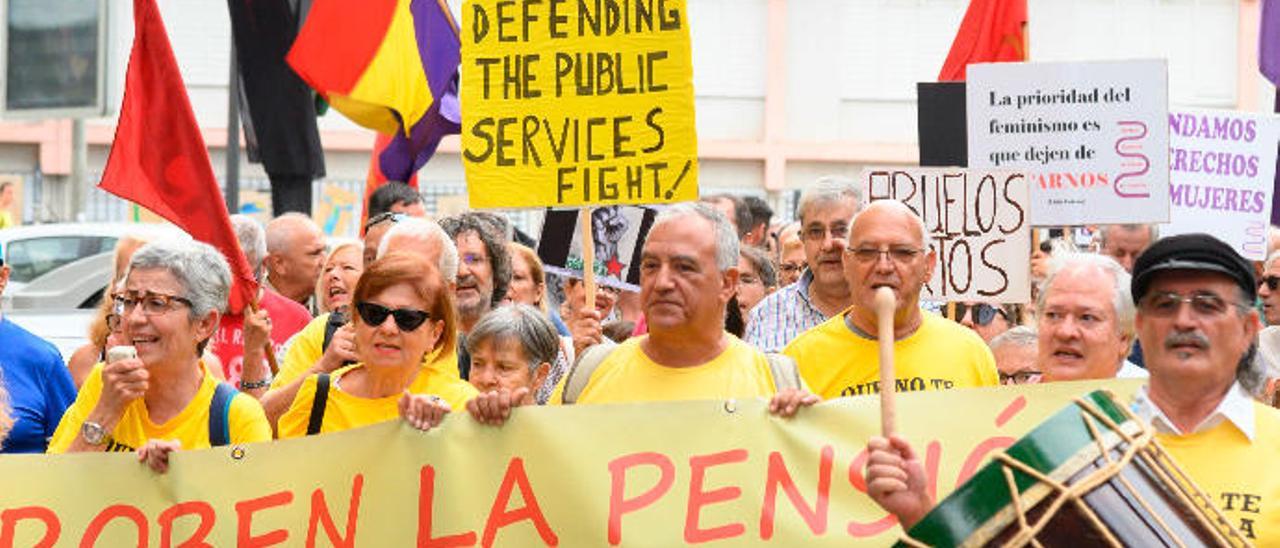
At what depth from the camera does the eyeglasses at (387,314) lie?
20.1ft

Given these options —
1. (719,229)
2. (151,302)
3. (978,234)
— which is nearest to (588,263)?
(719,229)

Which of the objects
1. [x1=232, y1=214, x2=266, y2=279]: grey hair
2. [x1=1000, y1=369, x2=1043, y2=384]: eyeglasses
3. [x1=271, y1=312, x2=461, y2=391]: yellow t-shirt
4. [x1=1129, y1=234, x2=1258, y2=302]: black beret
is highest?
[x1=232, y1=214, x2=266, y2=279]: grey hair

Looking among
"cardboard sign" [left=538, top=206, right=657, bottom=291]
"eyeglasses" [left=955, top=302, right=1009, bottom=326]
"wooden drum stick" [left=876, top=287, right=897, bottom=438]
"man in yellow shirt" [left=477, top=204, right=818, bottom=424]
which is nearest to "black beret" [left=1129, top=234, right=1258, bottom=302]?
"wooden drum stick" [left=876, top=287, right=897, bottom=438]

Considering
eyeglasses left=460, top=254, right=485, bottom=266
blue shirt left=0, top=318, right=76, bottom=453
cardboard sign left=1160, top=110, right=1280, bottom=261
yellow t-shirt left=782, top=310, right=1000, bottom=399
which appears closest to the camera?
yellow t-shirt left=782, top=310, right=1000, bottom=399

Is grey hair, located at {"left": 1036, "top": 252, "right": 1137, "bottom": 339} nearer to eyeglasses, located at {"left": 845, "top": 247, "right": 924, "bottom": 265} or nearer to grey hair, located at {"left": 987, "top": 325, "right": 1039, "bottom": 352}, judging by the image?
eyeglasses, located at {"left": 845, "top": 247, "right": 924, "bottom": 265}

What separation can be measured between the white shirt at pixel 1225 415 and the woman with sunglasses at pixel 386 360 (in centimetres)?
186

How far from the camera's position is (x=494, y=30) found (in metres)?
7.50

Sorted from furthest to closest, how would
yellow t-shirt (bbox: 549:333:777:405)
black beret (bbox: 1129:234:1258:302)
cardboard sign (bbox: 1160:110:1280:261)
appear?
cardboard sign (bbox: 1160:110:1280:261) < yellow t-shirt (bbox: 549:333:777:405) < black beret (bbox: 1129:234:1258:302)

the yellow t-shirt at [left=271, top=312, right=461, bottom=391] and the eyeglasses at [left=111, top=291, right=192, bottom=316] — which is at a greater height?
the eyeglasses at [left=111, top=291, right=192, bottom=316]

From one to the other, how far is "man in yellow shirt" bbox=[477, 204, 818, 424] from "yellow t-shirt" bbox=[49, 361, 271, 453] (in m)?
0.78

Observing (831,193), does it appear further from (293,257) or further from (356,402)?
(356,402)

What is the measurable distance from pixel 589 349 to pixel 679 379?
0.95 ft

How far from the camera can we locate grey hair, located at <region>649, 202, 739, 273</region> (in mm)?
6305

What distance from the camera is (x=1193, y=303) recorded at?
191 inches
